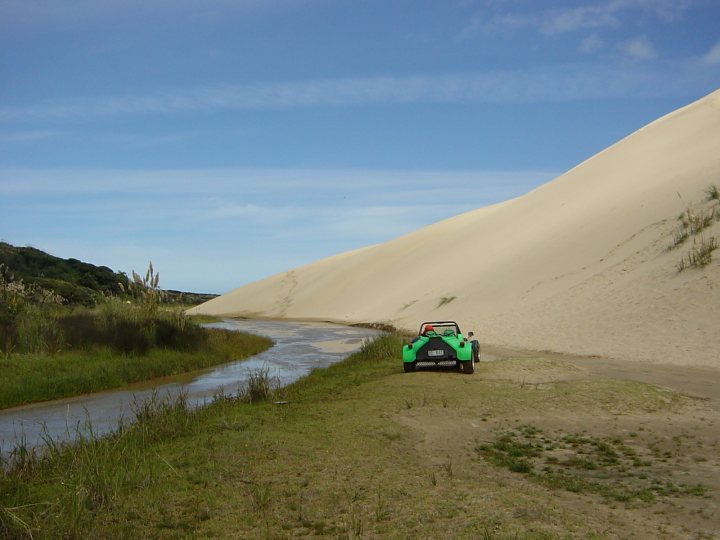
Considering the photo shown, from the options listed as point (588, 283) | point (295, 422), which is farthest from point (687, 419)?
point (588, 283)

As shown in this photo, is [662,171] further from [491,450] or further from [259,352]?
[491,450]

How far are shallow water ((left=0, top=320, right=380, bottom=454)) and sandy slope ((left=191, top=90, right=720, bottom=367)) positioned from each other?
24.4 ft

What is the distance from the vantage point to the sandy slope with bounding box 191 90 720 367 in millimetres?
21484

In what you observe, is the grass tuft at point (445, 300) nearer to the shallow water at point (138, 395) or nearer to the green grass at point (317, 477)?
the shallow water at point (138, 395)

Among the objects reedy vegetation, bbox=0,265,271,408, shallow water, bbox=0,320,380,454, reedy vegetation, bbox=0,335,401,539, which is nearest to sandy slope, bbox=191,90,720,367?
shallow water, bbox=0,320,380,454

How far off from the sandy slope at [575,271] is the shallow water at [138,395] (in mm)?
7442

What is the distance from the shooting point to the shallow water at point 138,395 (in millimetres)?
10906

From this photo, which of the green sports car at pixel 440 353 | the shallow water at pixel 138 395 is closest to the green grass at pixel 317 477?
the shallow water at pixel 138 395

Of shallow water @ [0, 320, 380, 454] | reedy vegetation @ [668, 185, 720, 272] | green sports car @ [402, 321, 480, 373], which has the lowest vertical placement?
shallow water @ [0, 320, 380, 454]

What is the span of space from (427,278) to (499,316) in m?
21.1

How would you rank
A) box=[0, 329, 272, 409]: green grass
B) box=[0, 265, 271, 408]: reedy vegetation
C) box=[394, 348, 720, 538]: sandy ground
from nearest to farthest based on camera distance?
box=[394, 348, 720, 538]: sandy ground → box=[0, 329, 272, 409]: green grass → box=[0, 265, 271, 408]: reedy vegetation

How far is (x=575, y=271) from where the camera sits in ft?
104

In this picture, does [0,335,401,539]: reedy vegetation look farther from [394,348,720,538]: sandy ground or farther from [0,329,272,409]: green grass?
[0,329,272,409]: green grass

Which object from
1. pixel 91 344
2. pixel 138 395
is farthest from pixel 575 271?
pixel 138 395
